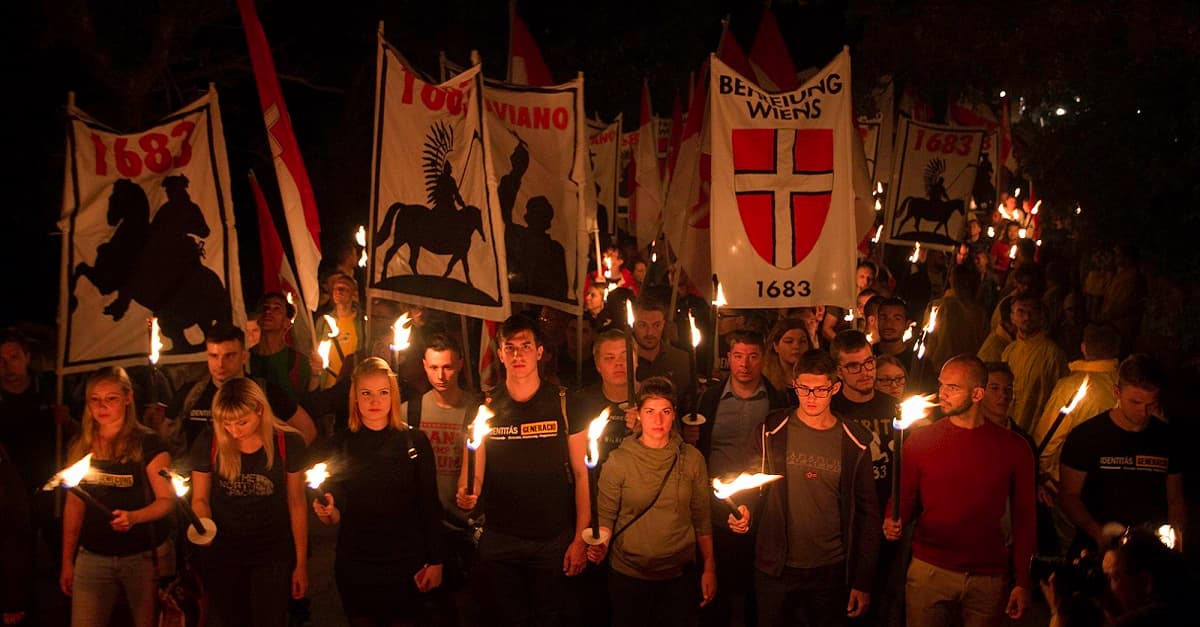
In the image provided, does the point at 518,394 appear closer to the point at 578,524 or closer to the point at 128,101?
the point at 578,524

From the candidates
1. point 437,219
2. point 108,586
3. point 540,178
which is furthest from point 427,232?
point 108,586

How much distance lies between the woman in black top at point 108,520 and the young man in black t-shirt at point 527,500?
1508 millimetres

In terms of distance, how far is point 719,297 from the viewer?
295 inches

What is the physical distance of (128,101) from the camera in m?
12.8

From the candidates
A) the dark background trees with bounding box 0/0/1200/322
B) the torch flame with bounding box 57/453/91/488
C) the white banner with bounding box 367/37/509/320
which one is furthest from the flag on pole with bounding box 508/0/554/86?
the torch flame with bounding box 57/453/91/488

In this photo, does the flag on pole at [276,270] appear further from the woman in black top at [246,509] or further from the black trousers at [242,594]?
the black trousers at [242,594]

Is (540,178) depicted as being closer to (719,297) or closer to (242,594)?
(719,297)

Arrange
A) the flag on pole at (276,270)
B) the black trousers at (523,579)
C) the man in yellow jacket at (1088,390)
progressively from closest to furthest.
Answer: the black trousers at (523,579), the man in yellow jacket at (1088,390), the flag on pole at (276,270)

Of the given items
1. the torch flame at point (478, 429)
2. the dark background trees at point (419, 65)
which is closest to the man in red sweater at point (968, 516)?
the torch flame at point (478, 429)

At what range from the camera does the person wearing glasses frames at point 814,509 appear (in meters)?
5.23

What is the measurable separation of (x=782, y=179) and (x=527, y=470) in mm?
3334

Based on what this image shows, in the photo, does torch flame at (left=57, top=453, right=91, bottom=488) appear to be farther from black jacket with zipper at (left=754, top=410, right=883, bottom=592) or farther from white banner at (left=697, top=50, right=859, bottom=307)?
white banner at (left=697, top=50, right=859, bottom=307)

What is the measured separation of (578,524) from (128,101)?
9.88 m

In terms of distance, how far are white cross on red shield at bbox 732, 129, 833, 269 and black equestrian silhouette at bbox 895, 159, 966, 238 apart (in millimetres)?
4560
